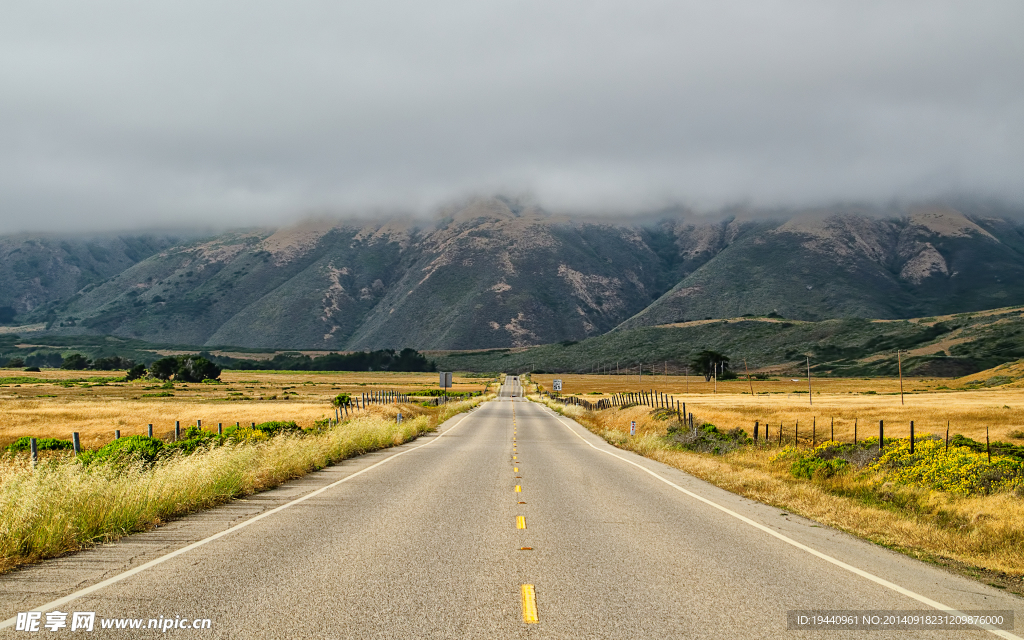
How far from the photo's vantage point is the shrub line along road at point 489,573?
21.2ft

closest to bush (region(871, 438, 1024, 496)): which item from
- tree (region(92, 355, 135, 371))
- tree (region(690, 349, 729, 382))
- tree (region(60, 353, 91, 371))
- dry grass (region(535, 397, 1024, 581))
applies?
dry grass (region(535, 397, 1024, 581))

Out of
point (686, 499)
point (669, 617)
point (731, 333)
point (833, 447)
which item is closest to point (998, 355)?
point (731, 333)

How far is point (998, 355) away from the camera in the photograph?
441ft

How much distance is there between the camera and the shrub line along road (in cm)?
648

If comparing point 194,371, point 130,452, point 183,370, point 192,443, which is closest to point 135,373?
point 183,370

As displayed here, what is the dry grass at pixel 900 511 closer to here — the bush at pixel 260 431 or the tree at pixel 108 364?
the bush at pixel 260 431

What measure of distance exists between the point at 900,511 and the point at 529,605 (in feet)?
34.2

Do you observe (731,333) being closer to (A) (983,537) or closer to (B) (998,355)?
(B) (998,355)

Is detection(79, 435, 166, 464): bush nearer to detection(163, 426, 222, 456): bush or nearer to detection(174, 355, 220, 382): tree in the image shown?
detection(163, 426, 222, 456): bush

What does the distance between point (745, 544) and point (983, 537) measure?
4149mm

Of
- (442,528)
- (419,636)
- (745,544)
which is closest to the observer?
(419,636)

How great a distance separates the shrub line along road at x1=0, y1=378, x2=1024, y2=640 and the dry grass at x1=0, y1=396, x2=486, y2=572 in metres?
0.49

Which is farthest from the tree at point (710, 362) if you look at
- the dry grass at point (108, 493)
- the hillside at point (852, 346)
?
the dry grass at point (108, 493)

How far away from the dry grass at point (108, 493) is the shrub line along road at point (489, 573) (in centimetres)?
49
